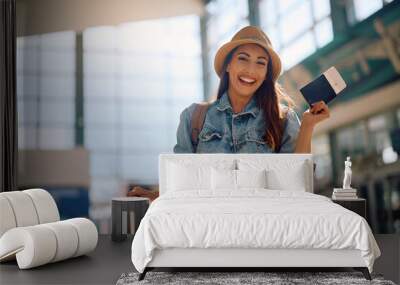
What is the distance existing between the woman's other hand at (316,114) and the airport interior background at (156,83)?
7 cm

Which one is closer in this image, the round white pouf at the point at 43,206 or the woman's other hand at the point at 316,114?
A: the round white pouf at the point at 43,206

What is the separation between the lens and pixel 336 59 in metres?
5.89

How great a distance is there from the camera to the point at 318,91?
19.4ft

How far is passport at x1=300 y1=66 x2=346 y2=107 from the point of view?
589cm

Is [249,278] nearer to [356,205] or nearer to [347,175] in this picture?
[356,205]

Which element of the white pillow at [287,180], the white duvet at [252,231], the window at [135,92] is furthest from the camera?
the window at [135,92]

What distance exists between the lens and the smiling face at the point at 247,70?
587 cm

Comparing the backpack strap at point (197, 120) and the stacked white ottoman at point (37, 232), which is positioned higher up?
the backpack strap at point (197, 120)

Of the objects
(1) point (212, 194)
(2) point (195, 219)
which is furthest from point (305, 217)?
(1) point (212, 194)

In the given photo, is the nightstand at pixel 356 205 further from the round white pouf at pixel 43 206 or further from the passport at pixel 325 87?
the round white pouf at pixel 43 206

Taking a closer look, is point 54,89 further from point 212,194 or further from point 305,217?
point 305,217

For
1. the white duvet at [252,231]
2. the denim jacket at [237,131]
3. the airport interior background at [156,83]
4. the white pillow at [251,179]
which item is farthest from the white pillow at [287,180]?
the white duvet at [252,231]

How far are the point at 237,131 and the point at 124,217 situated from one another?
1.58 metres

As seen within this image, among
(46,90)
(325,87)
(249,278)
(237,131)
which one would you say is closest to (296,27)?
(325,87)
